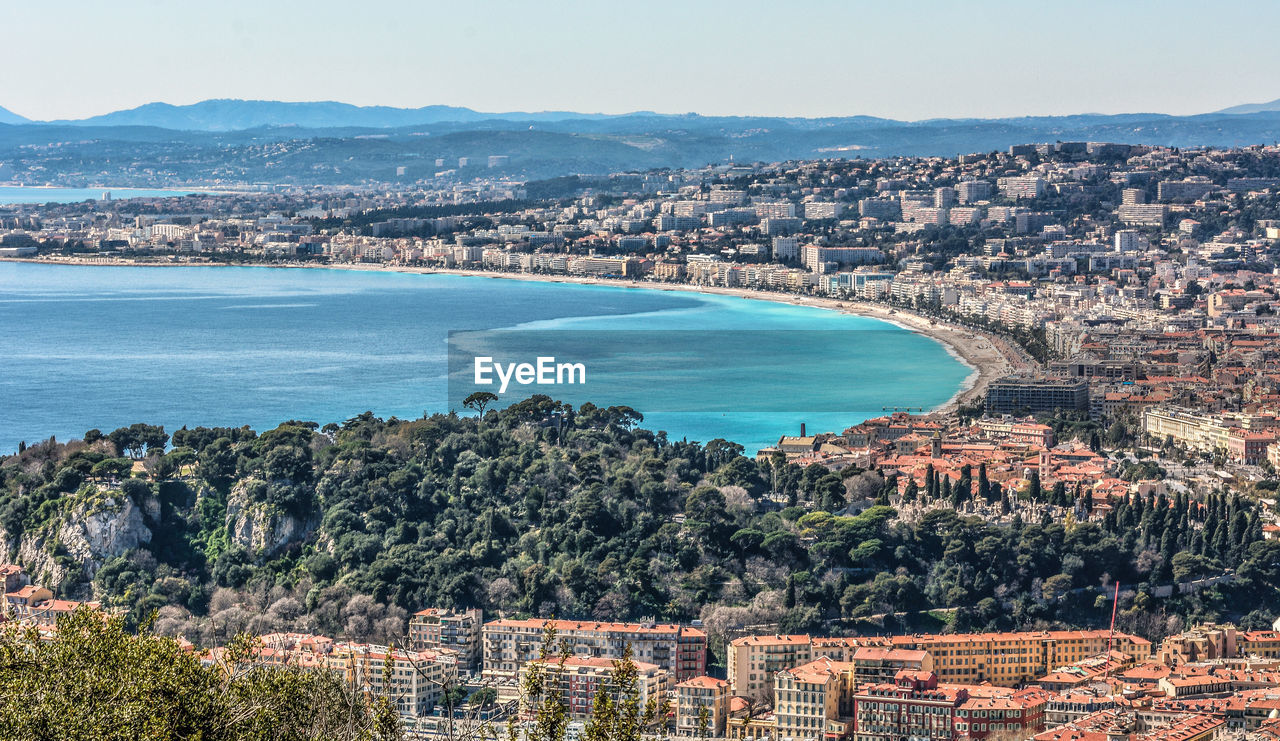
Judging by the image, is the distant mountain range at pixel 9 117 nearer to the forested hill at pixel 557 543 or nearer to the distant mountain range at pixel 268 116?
the distant mountain range at pixel 268 116

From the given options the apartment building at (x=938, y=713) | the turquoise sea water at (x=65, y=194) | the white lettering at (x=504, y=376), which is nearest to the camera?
the apartment building at (x=938, y=713)

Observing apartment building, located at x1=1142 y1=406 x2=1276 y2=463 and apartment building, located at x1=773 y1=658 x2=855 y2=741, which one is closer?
apartment building, located at x1=773 y1=658 x2=855 y2=741

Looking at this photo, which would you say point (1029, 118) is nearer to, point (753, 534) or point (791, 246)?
point (791, 246)

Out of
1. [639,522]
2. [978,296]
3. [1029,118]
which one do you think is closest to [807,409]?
[639,522]

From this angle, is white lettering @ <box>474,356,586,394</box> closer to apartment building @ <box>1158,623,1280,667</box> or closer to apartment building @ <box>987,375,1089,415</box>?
apartment building @ <box>987,375,1089,415</box>

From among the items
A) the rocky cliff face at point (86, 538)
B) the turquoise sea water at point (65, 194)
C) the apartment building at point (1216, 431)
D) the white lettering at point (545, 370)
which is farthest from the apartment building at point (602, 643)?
the turquoise sea water at point (65, 194)

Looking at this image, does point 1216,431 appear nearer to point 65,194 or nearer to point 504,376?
point 504,376

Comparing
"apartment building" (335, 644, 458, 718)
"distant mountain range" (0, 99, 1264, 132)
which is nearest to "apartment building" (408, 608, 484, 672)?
"apartment building" (335, 644, 458, 718)
